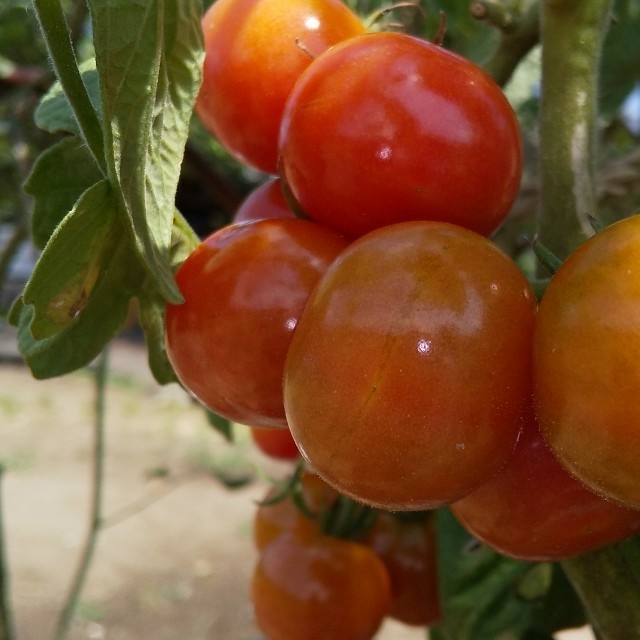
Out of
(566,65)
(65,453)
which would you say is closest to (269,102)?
(566,65)

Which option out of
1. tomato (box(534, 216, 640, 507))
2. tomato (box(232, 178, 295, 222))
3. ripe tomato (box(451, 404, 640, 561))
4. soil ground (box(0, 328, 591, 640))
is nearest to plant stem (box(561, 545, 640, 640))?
ripe tomato (box(451, 404, 640, 561))

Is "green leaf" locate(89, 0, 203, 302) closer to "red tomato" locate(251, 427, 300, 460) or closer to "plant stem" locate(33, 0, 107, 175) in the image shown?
"plant stem" locate(33, 0, 107, 175)

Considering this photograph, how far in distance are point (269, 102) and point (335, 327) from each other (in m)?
0.20

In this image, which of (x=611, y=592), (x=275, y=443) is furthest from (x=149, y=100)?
(x=275, y=443)

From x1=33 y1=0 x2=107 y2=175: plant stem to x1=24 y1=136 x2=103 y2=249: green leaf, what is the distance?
11 centimetres

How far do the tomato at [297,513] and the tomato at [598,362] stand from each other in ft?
1.78

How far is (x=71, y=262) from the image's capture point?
41 centimetres

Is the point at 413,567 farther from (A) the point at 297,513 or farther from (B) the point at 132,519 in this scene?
(B) the point at 132,519

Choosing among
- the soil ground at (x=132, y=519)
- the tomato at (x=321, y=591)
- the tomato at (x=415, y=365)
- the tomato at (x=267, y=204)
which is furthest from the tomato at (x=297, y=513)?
the soil ground at (x=132, y=519)

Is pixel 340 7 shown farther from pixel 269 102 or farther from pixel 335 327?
pixel 335 327

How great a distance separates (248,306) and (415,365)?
0.11m

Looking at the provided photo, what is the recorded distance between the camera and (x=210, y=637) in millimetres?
2799

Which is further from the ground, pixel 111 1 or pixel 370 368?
pixel 111 1

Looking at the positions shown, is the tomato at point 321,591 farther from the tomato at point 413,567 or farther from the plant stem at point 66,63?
Answer: the plant stem at point 66,63
